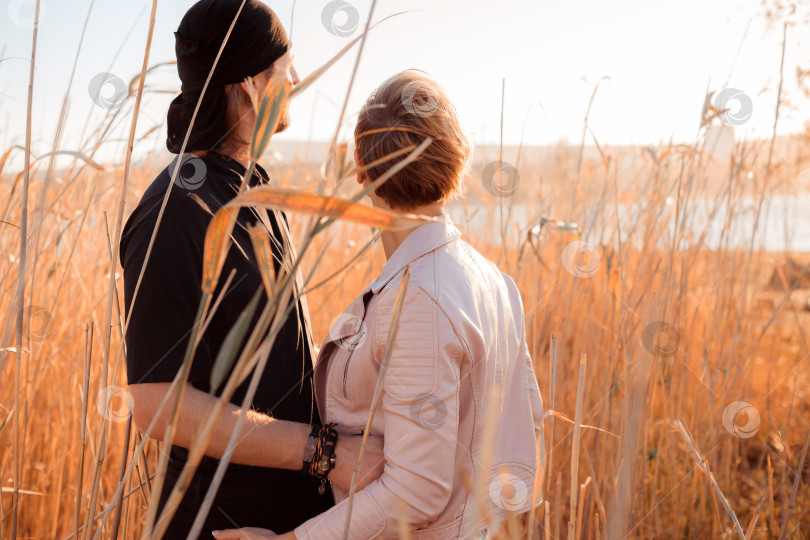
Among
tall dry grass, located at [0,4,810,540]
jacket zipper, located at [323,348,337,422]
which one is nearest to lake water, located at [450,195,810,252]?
tall dry grass, located at [0,4,810,540]

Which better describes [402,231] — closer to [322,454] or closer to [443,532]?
[322,454]

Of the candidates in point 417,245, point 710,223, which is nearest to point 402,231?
point 417,245

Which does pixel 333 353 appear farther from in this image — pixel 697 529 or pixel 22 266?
pixel 697 529

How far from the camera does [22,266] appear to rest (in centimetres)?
79

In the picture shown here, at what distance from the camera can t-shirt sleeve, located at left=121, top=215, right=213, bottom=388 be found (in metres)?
0.91

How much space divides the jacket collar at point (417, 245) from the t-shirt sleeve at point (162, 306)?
309mm

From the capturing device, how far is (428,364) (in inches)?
34.4

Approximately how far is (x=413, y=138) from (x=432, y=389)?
45 centimetres

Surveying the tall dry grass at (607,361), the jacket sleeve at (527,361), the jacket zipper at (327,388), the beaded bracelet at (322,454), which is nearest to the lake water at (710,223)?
the tall dry grass at (607,361)

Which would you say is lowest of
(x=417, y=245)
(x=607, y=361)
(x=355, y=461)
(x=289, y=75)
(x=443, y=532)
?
(x=443, y=532)

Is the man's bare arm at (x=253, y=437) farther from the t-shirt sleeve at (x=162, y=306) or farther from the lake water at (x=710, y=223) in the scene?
the lake water at (x=710, y=223)

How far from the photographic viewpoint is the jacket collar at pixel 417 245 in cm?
97

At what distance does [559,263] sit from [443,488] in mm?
1414

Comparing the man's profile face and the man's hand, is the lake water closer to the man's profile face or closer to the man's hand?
the man's profile face
